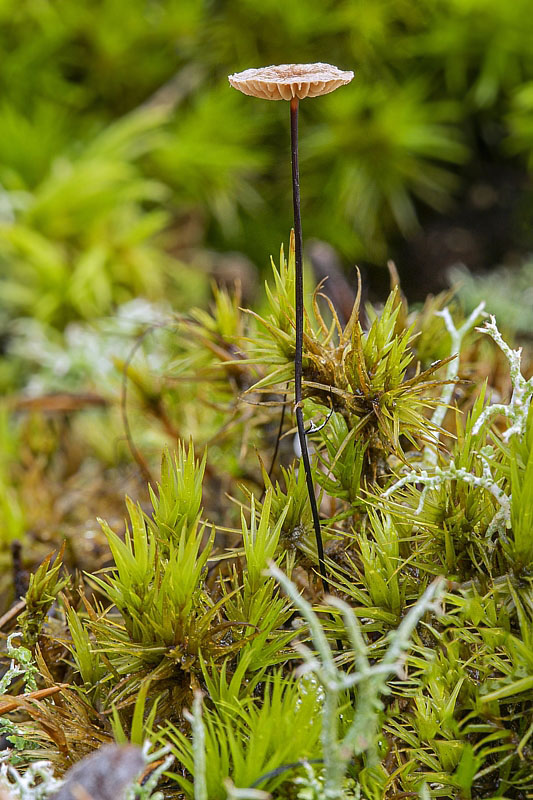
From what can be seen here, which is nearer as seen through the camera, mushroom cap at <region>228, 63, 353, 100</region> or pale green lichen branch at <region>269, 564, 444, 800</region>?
pale green lichen branch at <region>269, 564, 444, 800</region>

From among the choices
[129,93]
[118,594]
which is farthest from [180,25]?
[118,594]

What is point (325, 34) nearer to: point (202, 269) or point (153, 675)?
point (202, 269)

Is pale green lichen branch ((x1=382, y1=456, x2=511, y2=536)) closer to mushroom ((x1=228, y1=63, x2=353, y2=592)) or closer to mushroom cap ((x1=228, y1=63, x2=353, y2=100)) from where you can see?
mushroom ((x1=228, y1=63, x2=353, y2=592))

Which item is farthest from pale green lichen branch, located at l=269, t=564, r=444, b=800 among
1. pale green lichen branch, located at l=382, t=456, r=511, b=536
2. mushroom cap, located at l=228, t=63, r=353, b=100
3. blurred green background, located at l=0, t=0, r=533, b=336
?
blurred green background, located at l=0, t=0, r=533, b=336


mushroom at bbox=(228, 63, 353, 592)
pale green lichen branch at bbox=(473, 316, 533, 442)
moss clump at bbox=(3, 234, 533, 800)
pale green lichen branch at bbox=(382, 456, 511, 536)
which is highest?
mushroom at bbox=(228, 63, 353, 592)

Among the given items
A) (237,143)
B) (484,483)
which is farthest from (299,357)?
(237,143)

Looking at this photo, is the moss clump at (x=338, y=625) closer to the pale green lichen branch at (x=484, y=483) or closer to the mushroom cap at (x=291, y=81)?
the pale green lichen branch at (x=484, y=483)

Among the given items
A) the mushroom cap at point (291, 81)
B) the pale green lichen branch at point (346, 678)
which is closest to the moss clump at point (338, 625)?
the pale green lichen branch at point (346, 678)
